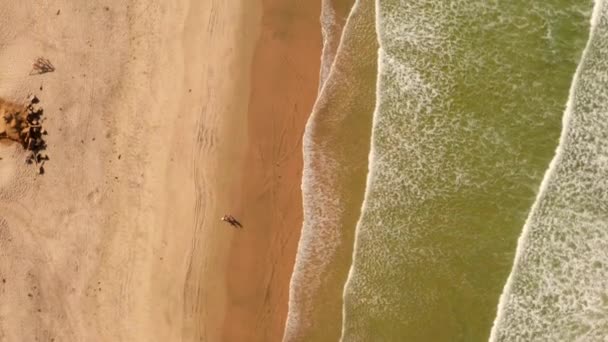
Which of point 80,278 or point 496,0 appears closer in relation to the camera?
point 496,0

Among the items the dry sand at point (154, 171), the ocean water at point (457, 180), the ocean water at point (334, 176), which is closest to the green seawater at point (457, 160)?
the ocean water at point (457, 180)

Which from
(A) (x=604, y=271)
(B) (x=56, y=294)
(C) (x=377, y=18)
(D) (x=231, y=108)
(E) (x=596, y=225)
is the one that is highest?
(C) (x=377, y=18)

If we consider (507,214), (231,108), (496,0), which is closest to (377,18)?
(496,0)

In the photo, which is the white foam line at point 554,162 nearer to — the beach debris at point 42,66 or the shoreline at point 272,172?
the shoreline at point 272,172

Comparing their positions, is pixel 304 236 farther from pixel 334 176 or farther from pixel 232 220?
pixel 232 220

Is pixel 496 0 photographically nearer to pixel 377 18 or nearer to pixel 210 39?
pixel 377 18

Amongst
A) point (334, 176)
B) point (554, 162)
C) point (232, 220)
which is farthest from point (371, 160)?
point (554, 162)
